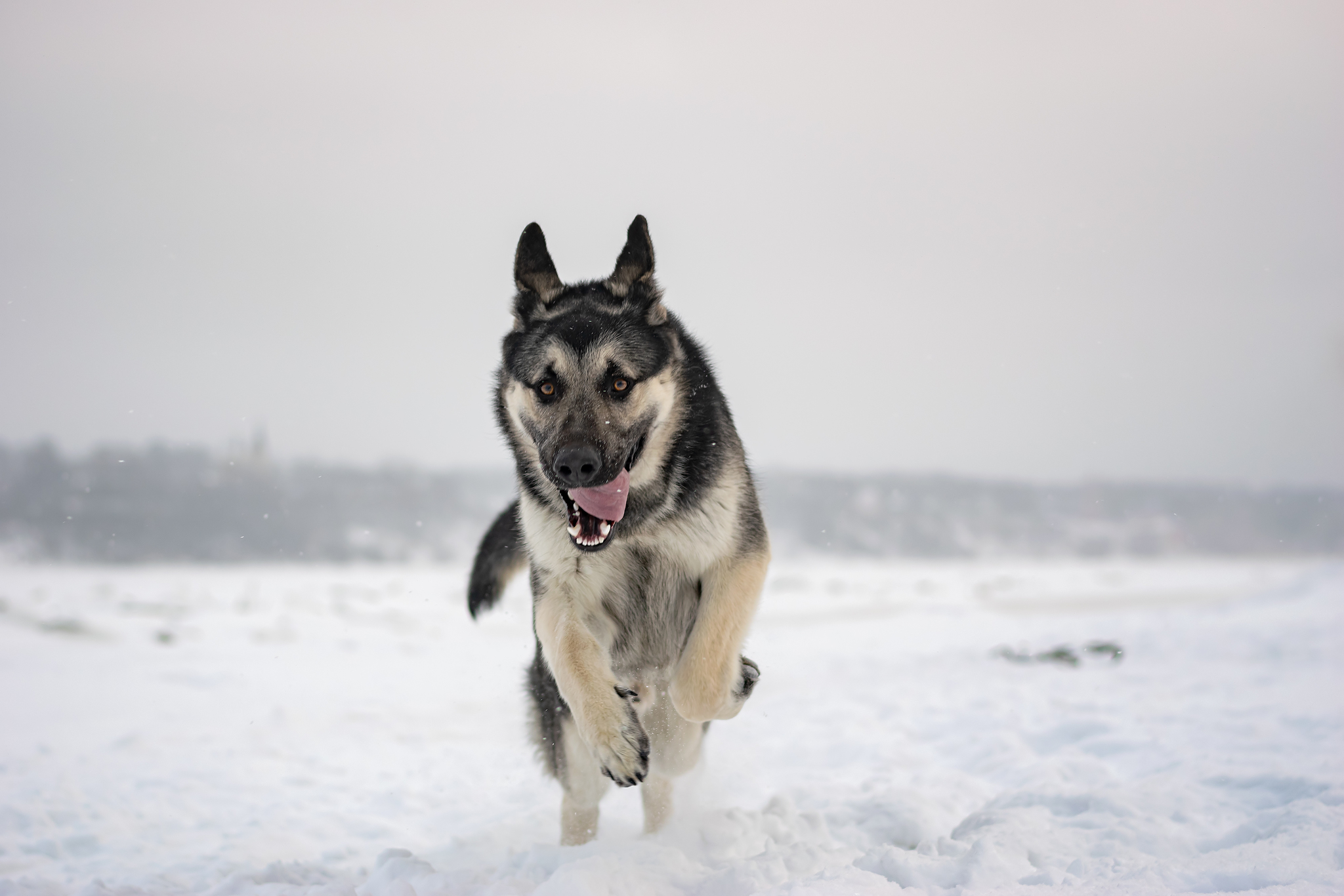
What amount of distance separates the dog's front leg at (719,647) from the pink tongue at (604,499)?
0.62 meters

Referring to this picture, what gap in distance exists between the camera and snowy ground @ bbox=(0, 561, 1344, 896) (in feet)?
11.8

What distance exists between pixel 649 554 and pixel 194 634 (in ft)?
29.3

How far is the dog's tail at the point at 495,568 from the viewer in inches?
166

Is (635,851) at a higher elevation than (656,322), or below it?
below

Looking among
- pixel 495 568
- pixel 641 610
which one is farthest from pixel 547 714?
pixel 641 610

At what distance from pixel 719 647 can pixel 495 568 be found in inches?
54.1

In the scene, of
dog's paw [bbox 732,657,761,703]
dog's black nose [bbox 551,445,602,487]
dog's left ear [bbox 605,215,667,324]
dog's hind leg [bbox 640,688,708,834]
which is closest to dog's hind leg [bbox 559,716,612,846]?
dog's hind leg [bbox 640,688,708,834]

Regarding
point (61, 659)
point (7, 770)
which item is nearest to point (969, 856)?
point (7, 770)

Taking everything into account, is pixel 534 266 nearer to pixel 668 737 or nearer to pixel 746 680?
pixel 746 680

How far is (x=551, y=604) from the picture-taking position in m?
3.46

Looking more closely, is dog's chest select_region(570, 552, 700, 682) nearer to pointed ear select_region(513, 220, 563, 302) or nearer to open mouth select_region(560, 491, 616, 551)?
open mouth select_region(560, 491, 616, 551)

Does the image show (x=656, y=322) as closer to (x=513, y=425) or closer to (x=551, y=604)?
(x=513, y=425)

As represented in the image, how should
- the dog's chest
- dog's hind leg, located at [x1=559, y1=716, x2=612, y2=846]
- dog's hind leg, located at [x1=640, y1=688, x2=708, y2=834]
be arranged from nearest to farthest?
1. the dog's chest
2. dog's hind leg, located at [x1=640, y1=688, x2=708, y2=834]
3. dog's hind leg, located at [x1=559, y1=716, x2=612, y2=846]

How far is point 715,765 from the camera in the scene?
514cm
